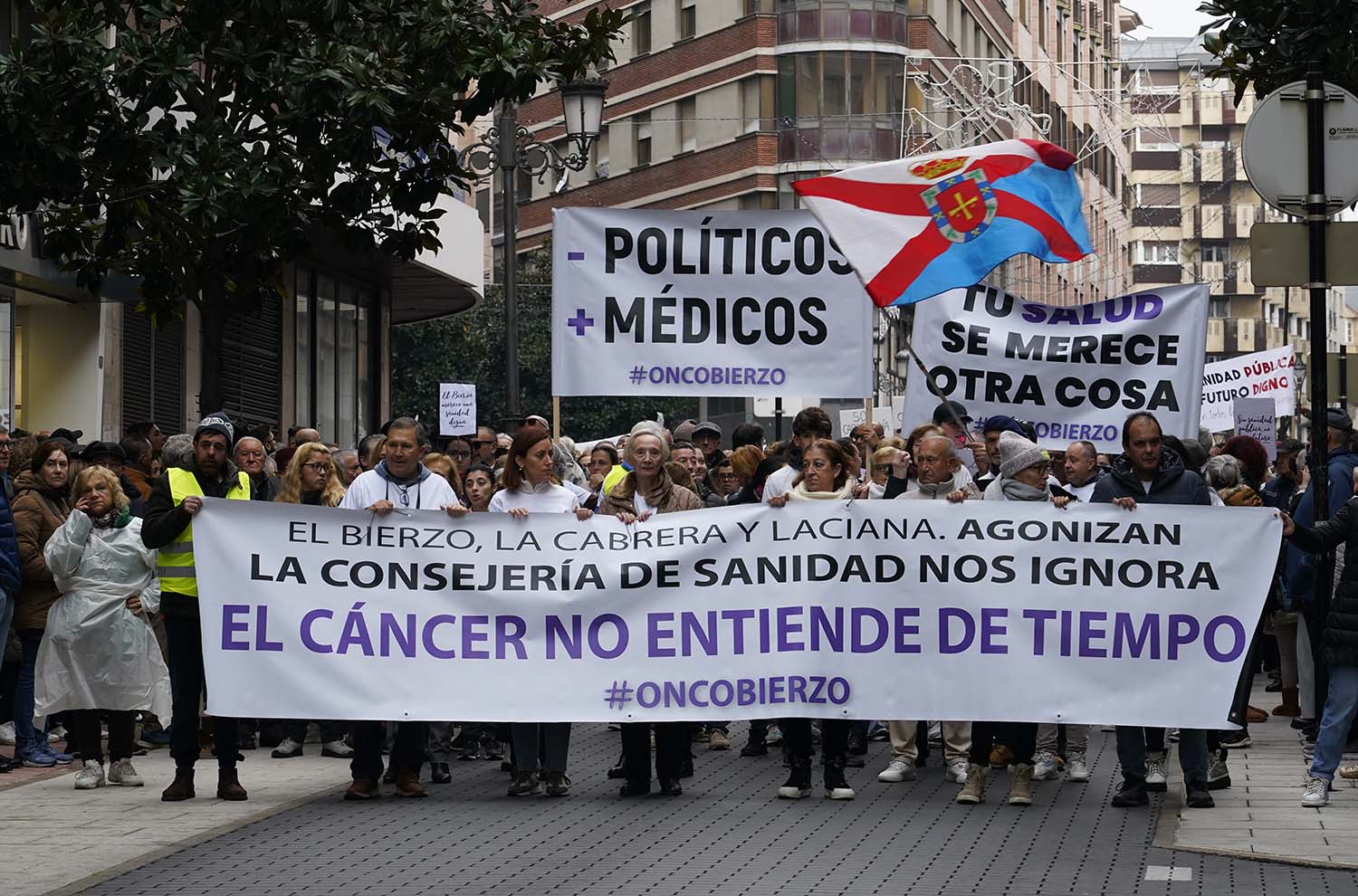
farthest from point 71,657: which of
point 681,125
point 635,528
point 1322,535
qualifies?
point 681,125

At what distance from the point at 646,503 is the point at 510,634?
1022mm

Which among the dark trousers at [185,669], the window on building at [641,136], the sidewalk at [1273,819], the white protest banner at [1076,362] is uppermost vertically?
the window on building at [641,136]

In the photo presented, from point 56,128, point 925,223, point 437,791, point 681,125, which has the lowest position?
point 437,791

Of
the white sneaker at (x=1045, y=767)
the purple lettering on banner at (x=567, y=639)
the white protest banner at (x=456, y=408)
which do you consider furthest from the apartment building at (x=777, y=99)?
the purple lettering on banner at (x=567, y=639)

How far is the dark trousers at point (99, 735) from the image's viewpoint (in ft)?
41.8

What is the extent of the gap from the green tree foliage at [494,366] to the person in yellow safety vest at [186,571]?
1523 inches

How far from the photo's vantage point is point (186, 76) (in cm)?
1612

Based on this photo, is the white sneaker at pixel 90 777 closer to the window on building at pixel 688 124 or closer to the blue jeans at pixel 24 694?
the blue jeans at pixel 24 694

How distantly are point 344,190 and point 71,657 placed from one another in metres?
4.94

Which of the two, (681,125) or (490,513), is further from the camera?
(681,125)

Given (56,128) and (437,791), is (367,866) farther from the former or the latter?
(56,128)

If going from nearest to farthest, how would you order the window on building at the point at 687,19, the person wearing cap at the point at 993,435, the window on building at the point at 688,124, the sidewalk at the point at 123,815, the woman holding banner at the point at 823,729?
the sidewalk at the point at 123,815, the woman holding banner at the point at 823,729, the person wearing cap at the point at 993,435, the window on building at the point at 687,19, the window on building at the point at 688,124

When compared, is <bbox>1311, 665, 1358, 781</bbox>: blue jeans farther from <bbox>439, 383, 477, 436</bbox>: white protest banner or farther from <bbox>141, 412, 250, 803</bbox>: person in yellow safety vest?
<bbox>439, 383, 477, 436</bbox>: white protest banner

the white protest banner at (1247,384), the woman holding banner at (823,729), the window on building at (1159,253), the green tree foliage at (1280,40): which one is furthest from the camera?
the window on building at (1159,253)
